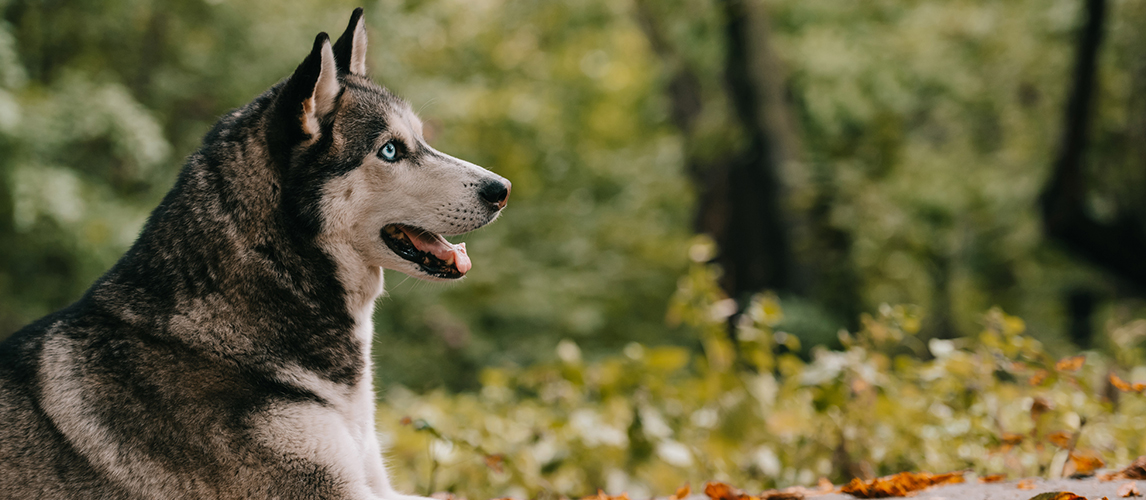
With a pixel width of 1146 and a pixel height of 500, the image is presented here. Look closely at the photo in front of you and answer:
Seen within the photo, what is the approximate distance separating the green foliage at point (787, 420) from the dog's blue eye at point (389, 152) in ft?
4.09

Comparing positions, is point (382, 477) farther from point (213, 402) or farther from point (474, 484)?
point (474, 484)

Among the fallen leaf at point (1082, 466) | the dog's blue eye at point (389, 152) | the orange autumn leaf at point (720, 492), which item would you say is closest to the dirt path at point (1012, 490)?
the fallen leaf at point (1082, 466)

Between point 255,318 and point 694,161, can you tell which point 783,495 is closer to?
point 255,318

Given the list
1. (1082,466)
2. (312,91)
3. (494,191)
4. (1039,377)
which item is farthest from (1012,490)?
(312,91)

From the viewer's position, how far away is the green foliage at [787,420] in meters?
3.70

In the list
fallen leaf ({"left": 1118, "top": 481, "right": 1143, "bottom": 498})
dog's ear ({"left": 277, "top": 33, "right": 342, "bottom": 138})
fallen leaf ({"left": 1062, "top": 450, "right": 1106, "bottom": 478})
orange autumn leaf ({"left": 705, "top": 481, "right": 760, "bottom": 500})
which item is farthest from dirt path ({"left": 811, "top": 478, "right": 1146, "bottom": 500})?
dog's ear ({"left": 277, "top": 33, "right": 342, "bottom": 138})

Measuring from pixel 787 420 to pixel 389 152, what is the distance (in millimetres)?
2748

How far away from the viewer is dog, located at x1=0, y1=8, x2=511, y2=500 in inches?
83.9

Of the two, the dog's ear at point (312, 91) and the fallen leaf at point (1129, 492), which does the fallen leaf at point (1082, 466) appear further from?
the dog's ear at point (312, 91)

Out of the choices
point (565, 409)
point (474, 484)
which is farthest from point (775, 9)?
point (474, 484)

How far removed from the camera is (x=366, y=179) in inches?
99.7

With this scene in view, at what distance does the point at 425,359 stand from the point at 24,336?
30.5 feet

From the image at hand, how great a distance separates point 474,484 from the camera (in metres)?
4.18

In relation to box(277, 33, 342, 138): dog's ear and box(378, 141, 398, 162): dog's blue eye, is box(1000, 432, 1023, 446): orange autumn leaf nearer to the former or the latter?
box(378, 141, 398, 162): dog's blue eye
